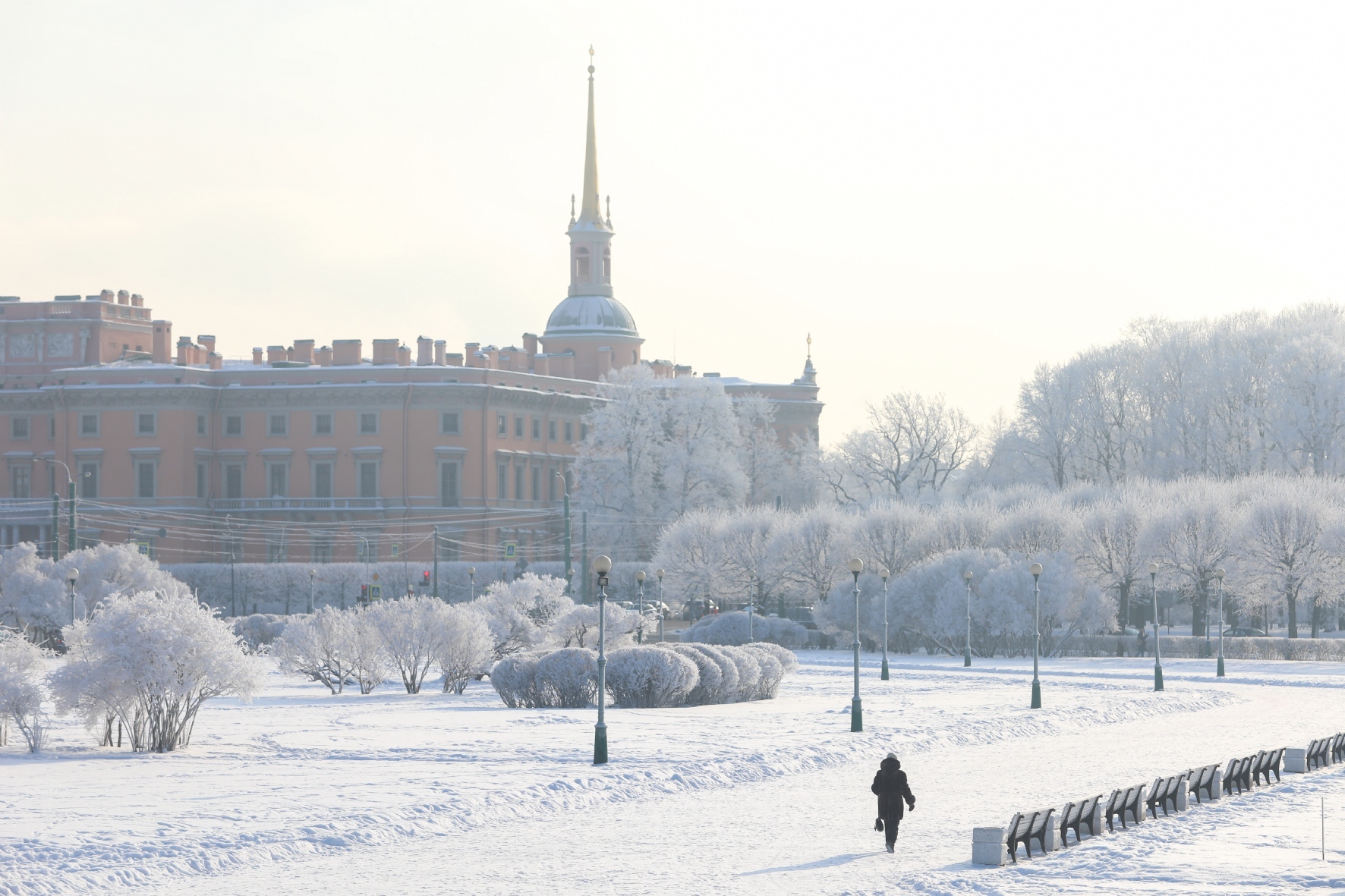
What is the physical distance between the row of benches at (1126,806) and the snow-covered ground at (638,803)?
1.15 feet

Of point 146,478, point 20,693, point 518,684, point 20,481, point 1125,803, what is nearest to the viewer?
point 1125,803

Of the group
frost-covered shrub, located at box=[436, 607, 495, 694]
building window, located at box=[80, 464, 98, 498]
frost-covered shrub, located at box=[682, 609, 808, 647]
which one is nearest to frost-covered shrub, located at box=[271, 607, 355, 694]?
frost-covered shrub, located at box=[436, 607, 495, 694]

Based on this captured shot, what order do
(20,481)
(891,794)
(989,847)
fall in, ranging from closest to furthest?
(989,847)
(891,794)
(20,481)

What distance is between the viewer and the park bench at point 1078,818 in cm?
2123

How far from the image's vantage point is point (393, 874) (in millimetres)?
19234

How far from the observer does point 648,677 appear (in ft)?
132

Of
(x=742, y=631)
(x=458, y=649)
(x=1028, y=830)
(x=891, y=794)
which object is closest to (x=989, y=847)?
(x=1028, y=830)

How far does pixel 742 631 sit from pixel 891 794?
4599 centimetres

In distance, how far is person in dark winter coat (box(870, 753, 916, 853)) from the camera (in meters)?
20.2

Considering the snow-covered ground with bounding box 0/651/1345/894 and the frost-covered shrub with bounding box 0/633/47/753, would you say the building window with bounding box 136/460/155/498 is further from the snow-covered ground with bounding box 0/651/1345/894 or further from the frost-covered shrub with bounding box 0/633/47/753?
the frost-covered shrub with bounding box 0/633/47/753

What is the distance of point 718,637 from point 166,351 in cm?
5340

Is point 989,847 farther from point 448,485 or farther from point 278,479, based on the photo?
point 278,479

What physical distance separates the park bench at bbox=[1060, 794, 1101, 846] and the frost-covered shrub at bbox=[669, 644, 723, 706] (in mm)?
19770

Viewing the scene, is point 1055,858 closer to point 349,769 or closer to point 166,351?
point 349,769
